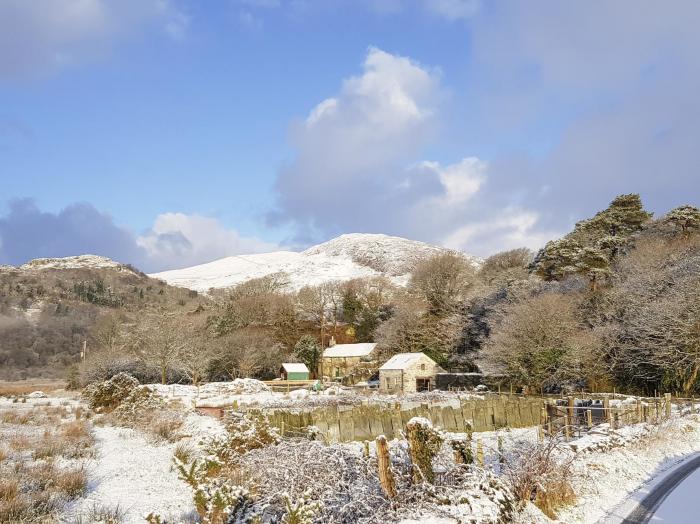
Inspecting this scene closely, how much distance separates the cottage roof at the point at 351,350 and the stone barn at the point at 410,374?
457 inches

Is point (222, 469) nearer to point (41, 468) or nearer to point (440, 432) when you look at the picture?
point (440, 432)

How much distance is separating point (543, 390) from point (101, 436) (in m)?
29.8

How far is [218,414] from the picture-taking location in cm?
2612

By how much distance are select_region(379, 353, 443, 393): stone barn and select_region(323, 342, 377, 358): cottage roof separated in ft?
38.1

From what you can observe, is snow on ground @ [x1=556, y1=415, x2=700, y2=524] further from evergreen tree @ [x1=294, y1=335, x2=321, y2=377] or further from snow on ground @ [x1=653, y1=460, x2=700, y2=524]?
evergreen tree @ [x1=294, y1=335, x2=321, y2=377]

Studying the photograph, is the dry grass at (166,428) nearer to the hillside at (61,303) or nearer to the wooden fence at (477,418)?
the wooden fence at (477,418)

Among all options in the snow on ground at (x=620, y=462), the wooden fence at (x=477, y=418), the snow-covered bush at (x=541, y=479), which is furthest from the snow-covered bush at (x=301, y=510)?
the wooden fence at (x=477, y=418)

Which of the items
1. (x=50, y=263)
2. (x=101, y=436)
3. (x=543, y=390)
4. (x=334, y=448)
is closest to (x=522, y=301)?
(x=543, y=390)

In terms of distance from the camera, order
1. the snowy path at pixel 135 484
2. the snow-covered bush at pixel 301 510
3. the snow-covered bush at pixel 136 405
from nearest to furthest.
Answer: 1. the snow-covered bush at pixel 301 510
2. the snowy path at pixel 135 484
3. the snow-covered bush at pixel 136 405

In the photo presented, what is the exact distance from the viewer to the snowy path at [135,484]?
A: 1132cm

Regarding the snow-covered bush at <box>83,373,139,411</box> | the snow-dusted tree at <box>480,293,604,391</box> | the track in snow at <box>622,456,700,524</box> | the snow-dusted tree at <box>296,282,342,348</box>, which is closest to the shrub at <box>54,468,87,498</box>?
the track in snow at <box>622,456,700,524</box>

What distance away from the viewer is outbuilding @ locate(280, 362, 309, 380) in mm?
56969

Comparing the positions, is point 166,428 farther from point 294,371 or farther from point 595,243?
point 595,243

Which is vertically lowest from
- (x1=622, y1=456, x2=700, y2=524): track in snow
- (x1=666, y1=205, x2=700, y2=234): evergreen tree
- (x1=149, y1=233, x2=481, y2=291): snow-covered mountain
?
(x1=622, y1=456, x2=700, y2=524): track in snow
